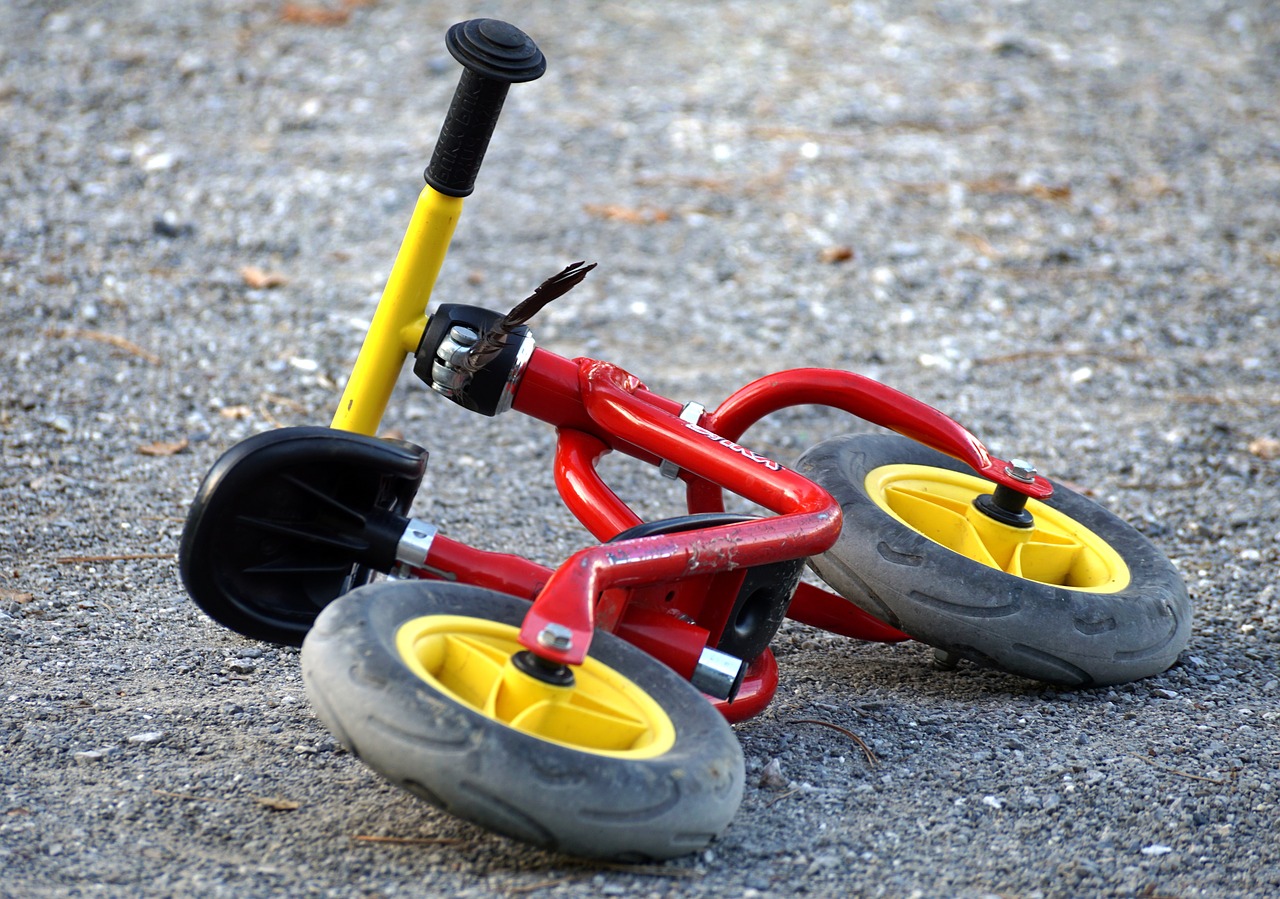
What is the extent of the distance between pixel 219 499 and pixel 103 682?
0.69m

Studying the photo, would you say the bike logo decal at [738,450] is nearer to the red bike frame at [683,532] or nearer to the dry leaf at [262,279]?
the red bike frame at [683,532]

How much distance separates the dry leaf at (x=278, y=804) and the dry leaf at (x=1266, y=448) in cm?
344

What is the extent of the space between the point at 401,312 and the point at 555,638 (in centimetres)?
96

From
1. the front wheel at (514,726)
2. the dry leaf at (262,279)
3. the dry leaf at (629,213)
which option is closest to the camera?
the front wheel at (514,726)

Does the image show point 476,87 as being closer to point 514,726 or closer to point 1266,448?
point 514,726

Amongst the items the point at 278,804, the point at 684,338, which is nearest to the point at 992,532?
the point at 278,804

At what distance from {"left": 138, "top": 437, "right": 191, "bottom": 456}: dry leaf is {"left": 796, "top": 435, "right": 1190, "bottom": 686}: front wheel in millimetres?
1978

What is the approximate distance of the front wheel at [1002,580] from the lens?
256 centimetres

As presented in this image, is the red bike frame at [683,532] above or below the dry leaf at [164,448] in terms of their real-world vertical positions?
above

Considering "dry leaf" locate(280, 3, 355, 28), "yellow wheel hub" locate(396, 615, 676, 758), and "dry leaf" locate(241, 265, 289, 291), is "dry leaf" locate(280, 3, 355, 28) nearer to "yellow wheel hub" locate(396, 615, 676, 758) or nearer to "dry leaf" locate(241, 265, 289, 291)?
"dry leaf" locate(241, 265, 289, 291)

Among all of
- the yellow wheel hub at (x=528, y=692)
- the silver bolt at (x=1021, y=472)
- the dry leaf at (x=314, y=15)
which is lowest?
the dry leaf at (x=314, y=15)

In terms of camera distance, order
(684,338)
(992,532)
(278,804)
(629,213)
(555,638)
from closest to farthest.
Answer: (555,638) → (278,804) → (992,532) → (684,338) → (629,213)

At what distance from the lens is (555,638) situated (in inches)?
73.5

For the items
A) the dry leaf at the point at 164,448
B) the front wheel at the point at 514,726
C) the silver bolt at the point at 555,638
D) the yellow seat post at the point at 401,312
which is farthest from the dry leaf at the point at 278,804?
the dry leaf at the point at 164,448
